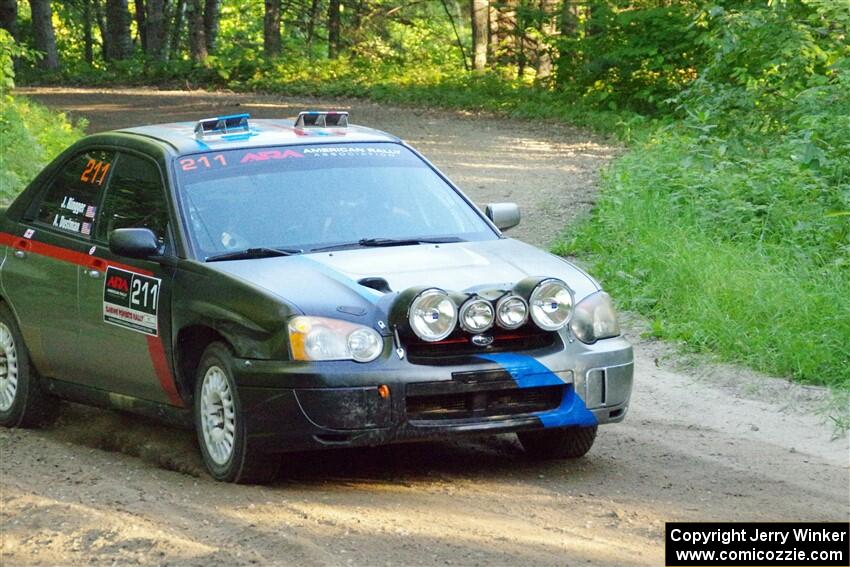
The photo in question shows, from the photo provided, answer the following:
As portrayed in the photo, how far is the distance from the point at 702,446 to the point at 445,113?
21079 millimetres

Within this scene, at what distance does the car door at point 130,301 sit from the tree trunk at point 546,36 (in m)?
20.8

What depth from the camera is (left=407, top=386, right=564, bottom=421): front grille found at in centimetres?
632

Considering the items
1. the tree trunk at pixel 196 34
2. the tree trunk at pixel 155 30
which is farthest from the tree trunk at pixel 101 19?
the tree trunk at pixel 196 34

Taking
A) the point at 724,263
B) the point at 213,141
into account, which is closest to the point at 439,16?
the point at 724,263

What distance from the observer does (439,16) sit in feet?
147

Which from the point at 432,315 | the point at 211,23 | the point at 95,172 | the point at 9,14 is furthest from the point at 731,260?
the point at 211,23

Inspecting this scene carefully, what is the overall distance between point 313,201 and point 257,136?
638mm

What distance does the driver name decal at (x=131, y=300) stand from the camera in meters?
6.94

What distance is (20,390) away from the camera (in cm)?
807

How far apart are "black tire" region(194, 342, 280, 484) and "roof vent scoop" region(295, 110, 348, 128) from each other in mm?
1959

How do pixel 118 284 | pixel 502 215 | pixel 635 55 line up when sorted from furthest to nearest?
pixel 635 55, pixel 502 215, pixel 118 284

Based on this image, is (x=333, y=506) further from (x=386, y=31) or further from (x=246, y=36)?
(x=246, y=36)

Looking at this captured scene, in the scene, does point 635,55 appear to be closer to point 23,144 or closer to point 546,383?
point 23,144

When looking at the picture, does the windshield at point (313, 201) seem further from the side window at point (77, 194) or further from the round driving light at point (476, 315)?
the round driving light at point (476, 315)
